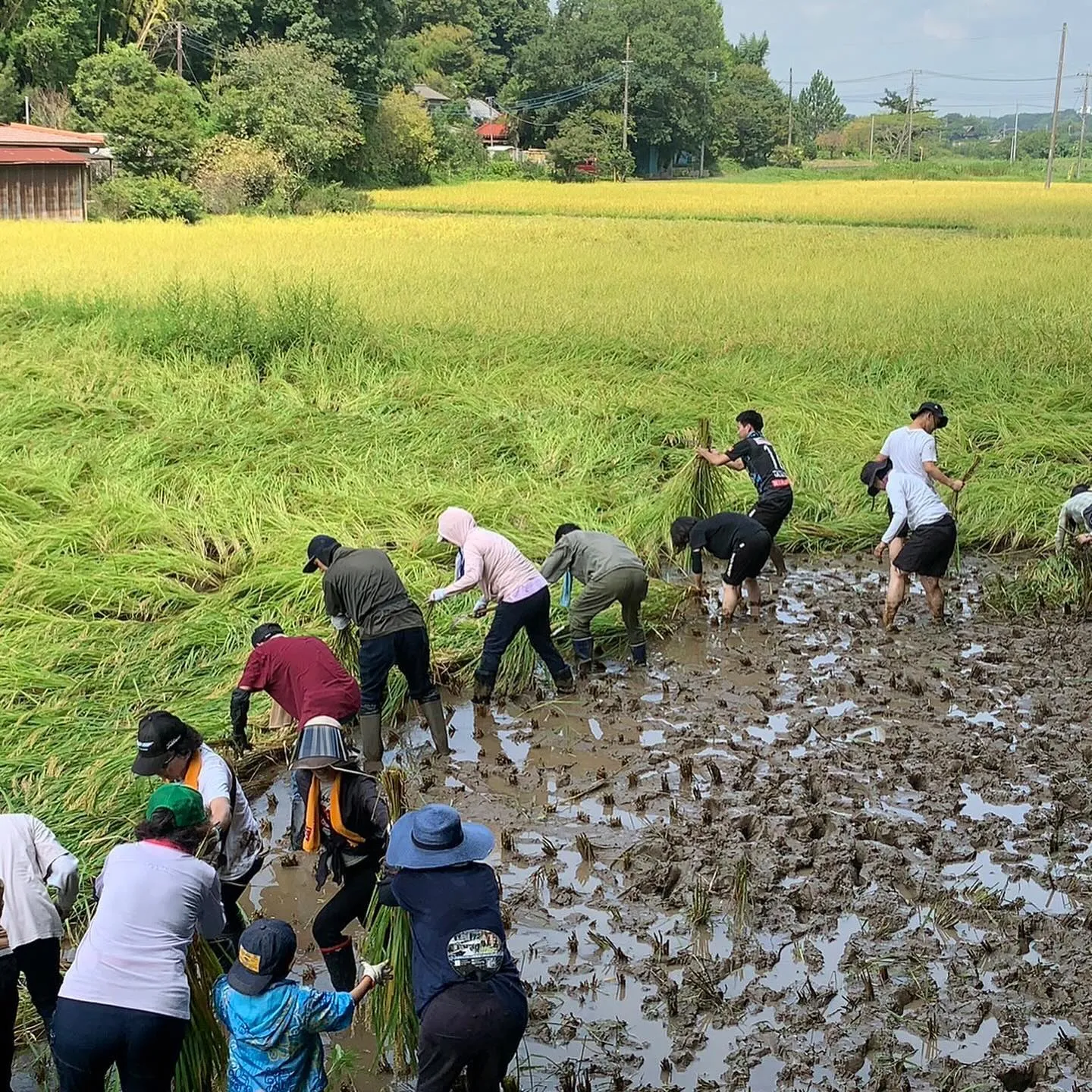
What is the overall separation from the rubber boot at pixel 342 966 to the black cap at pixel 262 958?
3.48 feet

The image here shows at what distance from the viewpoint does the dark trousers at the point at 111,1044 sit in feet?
10.4

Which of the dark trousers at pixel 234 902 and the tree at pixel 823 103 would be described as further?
the tree at pixel 823 103

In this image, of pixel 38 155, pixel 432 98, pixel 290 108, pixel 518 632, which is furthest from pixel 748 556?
pixel 432 98

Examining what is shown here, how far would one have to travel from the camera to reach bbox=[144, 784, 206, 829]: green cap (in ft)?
11.1

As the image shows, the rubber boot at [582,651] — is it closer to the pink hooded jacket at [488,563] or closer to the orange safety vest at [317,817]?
the pink hooded jacket at [488,563]

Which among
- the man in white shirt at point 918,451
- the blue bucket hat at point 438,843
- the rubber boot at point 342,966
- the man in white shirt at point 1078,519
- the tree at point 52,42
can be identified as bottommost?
the rubber boot at point 342,966

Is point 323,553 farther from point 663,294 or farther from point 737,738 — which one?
point 663,294

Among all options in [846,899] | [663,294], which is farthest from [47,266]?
[846,899]

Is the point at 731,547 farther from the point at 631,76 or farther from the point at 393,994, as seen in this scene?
the point at 631,76

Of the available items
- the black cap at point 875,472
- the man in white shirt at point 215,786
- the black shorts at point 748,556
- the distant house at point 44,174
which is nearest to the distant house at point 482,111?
the distant house at point 44,174

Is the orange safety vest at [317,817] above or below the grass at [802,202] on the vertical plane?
below

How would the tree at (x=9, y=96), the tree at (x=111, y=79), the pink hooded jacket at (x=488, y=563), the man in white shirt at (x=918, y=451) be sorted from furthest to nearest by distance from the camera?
the tree at (x=9, y=96) < the tree at (x=111, y=79) < the man in white shirt at (x=918, y=451) < the pink hooded jacket at (x=488, y=563)

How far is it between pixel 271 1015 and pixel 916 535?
5.62m

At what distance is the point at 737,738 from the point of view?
6273 millimetres
